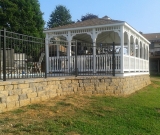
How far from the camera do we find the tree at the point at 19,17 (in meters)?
22.9

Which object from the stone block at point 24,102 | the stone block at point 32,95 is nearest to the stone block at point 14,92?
the stone block at point 24,102

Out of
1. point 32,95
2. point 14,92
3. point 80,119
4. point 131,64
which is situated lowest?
point 80,119

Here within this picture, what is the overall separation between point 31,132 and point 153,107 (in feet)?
14.4

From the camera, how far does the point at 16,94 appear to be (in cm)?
538

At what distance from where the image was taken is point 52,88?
269 inches

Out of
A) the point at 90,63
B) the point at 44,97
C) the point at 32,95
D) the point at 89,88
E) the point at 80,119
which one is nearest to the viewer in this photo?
the point at 80,119

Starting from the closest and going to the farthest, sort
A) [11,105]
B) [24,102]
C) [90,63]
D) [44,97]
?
1. [11,105]
2. [24,102]
3. [44,97]
4. [90,63]

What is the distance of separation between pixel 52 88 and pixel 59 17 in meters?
38.6

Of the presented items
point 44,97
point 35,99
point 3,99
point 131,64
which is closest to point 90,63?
point 131,64

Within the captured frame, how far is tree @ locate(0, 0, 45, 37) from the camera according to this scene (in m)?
22.9

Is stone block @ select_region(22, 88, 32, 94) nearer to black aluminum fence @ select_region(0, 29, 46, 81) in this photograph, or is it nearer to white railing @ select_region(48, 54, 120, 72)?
black aluminum fence @ select_region(0, 29, 46, 81)

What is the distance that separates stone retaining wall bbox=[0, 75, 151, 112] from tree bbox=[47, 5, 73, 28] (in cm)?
3430

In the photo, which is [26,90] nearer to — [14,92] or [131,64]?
[14,92]

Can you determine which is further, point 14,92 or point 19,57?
point 19,57
